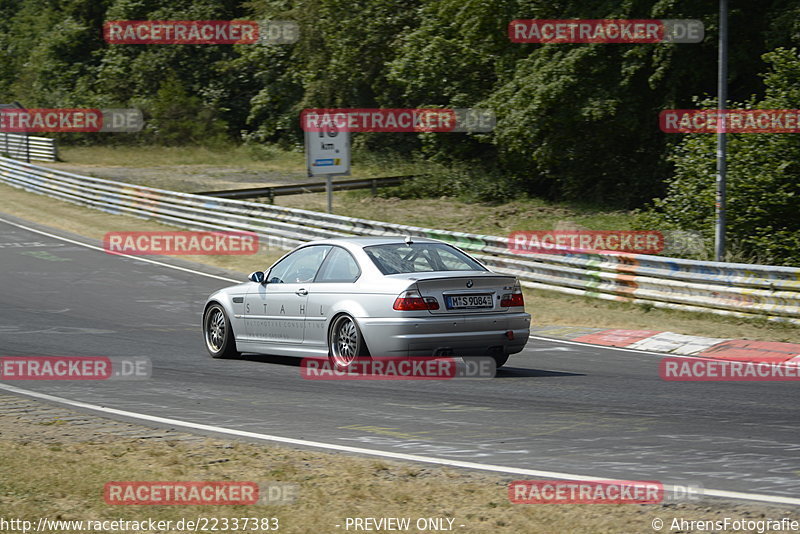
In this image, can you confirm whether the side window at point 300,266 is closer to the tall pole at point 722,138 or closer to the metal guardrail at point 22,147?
the tall pole at point 722,138

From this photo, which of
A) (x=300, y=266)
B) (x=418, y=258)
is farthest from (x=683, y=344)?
(x=300, y=266)

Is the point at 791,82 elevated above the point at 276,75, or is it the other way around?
the point at 276,75

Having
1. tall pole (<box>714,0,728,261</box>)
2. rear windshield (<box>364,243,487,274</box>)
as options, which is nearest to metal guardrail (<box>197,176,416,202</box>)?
tall pole (<box>714,0,728,261</box>)

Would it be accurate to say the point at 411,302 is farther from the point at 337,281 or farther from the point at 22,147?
the point at 22,147

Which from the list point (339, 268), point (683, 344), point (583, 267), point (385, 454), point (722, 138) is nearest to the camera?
point (385, 454)

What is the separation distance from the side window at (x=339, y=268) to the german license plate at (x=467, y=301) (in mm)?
1075

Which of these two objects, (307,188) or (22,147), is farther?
(22,147)

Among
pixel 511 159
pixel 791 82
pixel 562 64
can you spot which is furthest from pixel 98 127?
pixel 791 82

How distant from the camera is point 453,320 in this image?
1024cm

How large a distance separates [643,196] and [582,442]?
87.9 ft

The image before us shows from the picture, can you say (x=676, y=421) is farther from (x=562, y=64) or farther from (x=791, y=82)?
(x=562, y=64)

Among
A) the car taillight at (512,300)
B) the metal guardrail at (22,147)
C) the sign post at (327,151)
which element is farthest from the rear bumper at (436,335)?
the metal guardrail at (22,147)

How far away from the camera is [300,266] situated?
11695 mm

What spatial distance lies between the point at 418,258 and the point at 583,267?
8.38 meters
